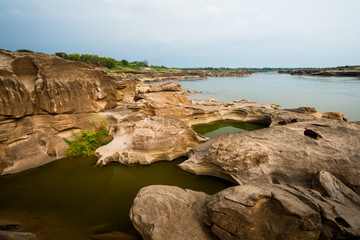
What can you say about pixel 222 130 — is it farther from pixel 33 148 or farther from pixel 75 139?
pixel 33 148

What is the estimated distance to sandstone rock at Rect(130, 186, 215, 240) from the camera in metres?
3.07

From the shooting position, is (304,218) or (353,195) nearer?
(304,218)

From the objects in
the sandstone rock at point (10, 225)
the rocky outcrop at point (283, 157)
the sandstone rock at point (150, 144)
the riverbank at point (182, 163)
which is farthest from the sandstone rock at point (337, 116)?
the sandstone rock at point (10, 225)

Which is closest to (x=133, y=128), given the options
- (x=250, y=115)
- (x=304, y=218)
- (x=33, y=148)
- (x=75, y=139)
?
(x=75, y=139)

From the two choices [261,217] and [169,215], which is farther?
[169,215]

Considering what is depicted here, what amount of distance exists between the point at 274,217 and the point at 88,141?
7.94 meters

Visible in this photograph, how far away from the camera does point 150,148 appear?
21.8 feet

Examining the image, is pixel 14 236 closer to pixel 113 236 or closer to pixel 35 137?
pixel 113 236

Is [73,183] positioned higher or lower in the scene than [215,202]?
lower

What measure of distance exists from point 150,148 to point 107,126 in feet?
12.2

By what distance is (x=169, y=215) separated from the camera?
11.1 ft

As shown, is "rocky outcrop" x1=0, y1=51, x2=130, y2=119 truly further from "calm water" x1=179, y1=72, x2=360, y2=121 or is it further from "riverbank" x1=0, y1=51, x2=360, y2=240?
"calm water" x1=179, y1=72, x2=360, y2=121

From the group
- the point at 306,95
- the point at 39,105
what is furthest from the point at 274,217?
the point at 306,95

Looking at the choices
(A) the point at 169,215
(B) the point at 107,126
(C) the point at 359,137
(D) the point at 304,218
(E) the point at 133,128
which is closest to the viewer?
(D) the point at 304,218
